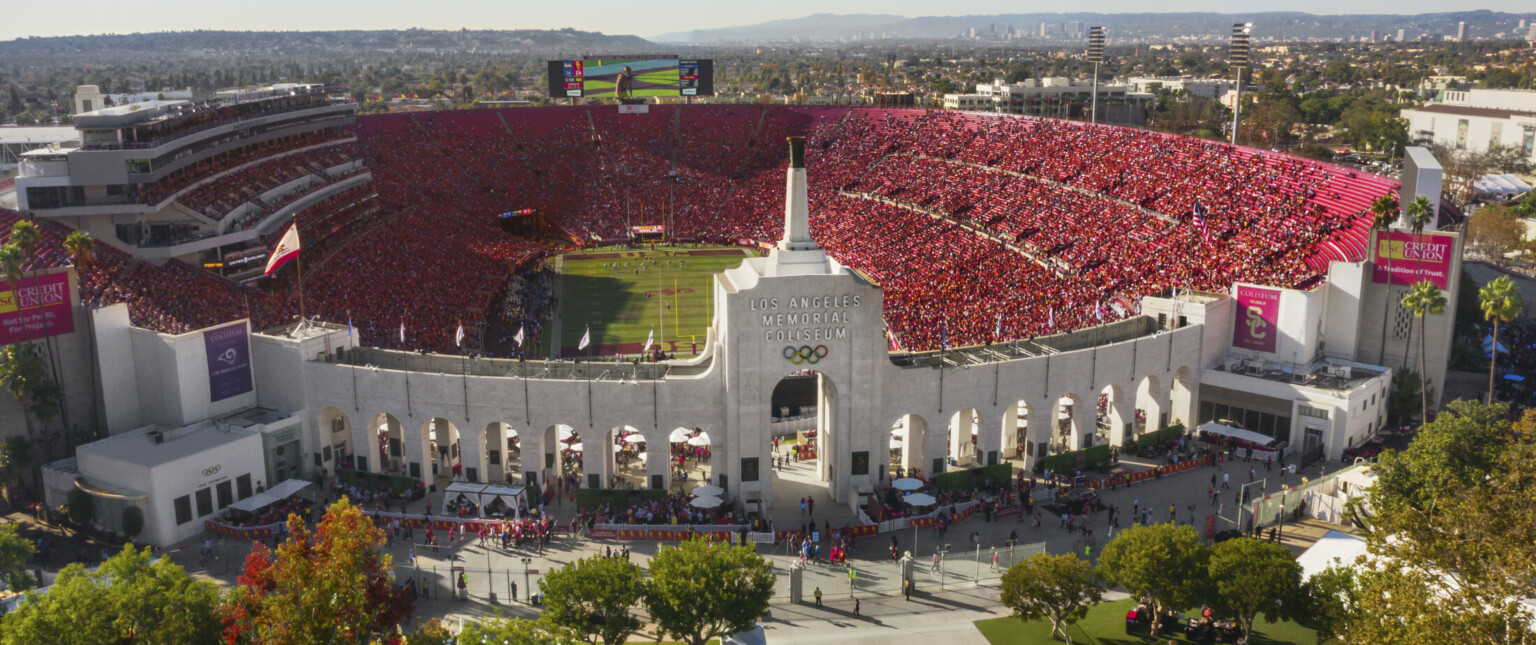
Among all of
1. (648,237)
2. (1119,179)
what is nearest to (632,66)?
(648,237)

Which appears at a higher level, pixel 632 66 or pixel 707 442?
pixel 632 66

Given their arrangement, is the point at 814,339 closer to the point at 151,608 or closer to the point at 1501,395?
the point at 151,608

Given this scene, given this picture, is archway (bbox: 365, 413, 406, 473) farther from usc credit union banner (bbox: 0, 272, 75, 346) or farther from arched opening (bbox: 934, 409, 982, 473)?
arched opening (bbox: 934, 409, 982, 473)

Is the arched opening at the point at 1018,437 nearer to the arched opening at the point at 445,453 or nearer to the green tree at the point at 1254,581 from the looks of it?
the green tree at the point at 1254,581

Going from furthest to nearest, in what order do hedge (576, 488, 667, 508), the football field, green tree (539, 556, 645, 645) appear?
the football field < hedge (576, 488, 667, 508) < green tree (539, 556, 645, 645)

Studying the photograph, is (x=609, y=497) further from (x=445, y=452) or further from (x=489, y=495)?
(x=445, y=452)

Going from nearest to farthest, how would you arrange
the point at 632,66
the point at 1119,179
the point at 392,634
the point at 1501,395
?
the point at 392,634 → the point at 1501,395 → the point at 1119,179 → the point at 632,66

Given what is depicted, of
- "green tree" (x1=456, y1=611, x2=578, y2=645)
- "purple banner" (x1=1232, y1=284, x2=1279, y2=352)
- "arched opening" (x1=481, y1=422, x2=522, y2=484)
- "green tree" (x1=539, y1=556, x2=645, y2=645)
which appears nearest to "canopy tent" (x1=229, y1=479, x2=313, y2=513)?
"arched opening" (x1=481, y1=422, x2=522, y2=484)
